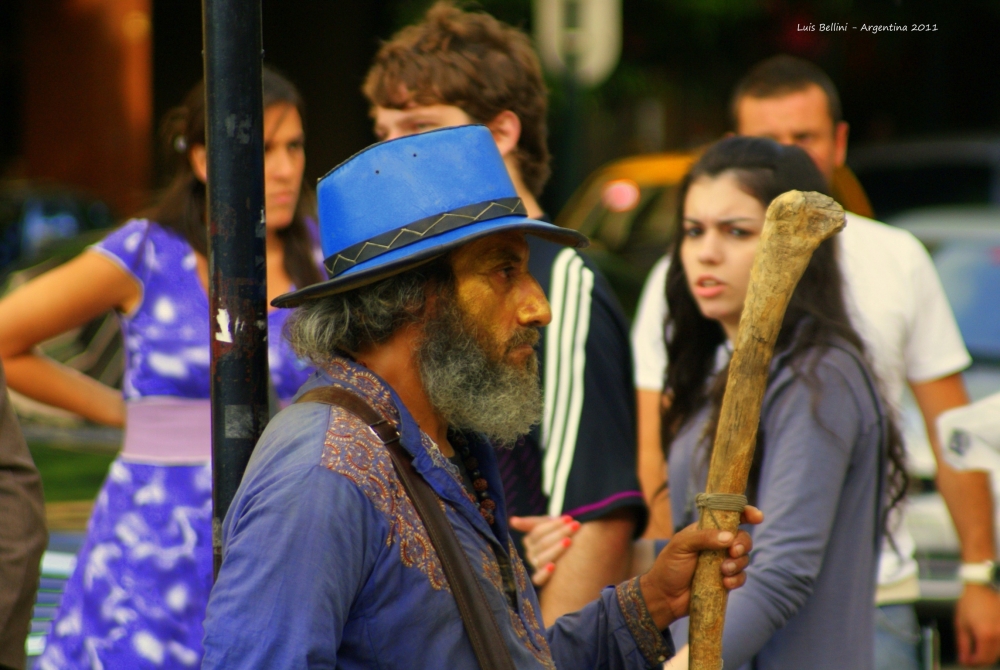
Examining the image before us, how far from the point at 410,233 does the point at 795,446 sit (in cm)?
103

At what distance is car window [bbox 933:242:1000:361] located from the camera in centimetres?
629

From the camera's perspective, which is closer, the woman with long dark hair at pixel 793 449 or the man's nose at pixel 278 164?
the woman with long dark hair at pixel 793 449

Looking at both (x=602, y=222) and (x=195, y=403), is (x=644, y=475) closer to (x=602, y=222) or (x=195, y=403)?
(x=195, y=403)

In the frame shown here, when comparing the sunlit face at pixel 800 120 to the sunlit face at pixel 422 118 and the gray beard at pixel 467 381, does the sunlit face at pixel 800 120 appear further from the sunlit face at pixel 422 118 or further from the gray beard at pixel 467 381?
the gray beard at pixel 467 381

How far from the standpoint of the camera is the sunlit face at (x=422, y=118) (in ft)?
10.2

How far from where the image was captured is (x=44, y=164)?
16.8m

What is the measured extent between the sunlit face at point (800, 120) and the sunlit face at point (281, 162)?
1.55 meters

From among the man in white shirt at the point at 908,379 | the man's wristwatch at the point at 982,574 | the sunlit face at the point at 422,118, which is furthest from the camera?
the man's wristwatch at the point at 982,574

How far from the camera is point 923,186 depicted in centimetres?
1106

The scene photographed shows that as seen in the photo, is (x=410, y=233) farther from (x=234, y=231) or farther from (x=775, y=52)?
(x=775, y=52)

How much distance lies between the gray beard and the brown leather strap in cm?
14

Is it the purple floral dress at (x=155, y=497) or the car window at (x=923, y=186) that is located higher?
the car window at (x=923, y=186)

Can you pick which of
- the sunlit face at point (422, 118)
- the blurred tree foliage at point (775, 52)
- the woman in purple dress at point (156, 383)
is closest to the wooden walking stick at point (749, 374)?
the woman in purple dress at point (156, 383)

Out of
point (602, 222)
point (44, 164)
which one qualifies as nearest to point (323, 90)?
point (44, 164)
